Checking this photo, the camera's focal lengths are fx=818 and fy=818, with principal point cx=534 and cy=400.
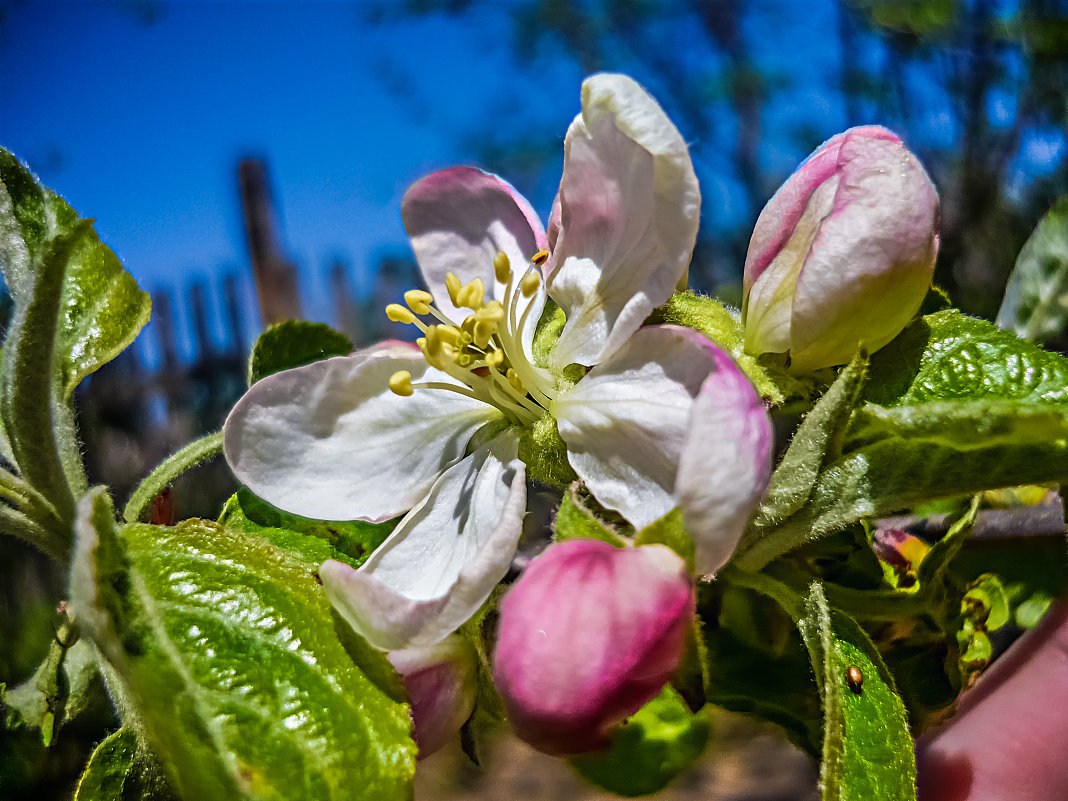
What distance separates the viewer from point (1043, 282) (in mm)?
887

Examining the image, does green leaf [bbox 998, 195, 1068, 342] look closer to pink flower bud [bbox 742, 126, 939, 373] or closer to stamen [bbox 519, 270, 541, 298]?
pink flower bud [bbox 742, 126, 939, 373]

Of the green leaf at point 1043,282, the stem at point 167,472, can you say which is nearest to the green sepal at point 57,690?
the stem at point 167,472

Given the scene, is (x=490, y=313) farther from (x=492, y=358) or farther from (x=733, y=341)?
(x=733, y=341)

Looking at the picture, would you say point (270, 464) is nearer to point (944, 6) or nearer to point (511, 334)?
point (511, 334)

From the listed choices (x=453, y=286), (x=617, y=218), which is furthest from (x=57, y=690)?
(x=617, y=218)

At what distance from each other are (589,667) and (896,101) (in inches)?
215

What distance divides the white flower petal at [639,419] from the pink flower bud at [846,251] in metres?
0.09

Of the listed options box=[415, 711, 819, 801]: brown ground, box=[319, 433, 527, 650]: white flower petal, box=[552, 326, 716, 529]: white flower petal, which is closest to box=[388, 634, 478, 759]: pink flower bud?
box=[319, 433, 527, 650]: white flower petal

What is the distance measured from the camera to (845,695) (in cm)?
40

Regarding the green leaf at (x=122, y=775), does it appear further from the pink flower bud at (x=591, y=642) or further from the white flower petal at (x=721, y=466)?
the white flower petal at (x=721, y=466)

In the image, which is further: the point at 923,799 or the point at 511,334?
the point at 923,799

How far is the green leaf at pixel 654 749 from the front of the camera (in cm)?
66

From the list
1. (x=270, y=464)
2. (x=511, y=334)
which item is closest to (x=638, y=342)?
(x=511, y=334)

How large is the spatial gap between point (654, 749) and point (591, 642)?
1.24 feet
